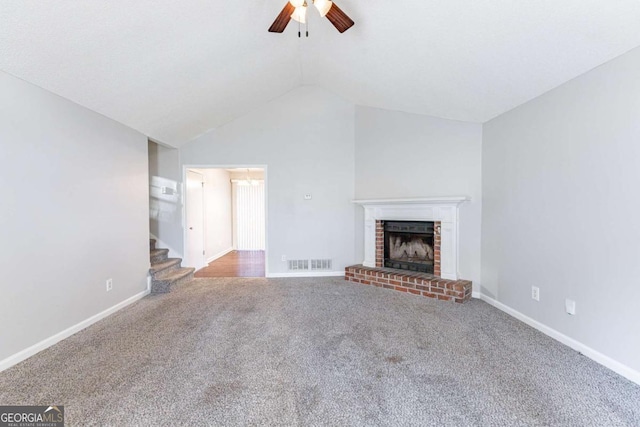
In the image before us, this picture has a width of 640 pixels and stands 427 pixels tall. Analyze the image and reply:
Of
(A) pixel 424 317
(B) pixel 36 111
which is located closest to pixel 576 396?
(A) pixel 424 317

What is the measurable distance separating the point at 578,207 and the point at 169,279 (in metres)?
4.79

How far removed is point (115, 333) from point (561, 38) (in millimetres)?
4511

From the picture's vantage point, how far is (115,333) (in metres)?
2.81

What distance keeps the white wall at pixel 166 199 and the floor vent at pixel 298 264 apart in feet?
Result: 6.19

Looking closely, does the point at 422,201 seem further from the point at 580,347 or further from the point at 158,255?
the point at 158,255

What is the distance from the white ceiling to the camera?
2.01 m

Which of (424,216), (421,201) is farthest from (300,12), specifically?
(424,216)

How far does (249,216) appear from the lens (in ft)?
27.1

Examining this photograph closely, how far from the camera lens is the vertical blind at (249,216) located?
27.1ft

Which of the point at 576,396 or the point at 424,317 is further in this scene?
the point at 424,317

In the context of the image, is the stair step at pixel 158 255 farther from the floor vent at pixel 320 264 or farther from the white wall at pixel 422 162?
the white wall at pixel 422 162

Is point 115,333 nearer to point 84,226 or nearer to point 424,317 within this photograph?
point 84,226

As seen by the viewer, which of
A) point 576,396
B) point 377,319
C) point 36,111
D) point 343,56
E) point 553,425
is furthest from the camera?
point 343,56

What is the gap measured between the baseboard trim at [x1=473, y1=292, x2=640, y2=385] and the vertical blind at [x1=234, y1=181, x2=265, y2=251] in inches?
245
